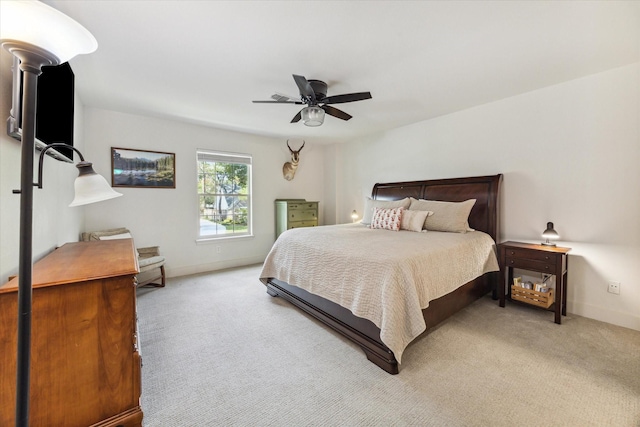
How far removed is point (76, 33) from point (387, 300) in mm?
1974

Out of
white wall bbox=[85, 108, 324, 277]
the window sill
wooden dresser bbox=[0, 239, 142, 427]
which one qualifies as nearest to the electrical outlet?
wooden dresser bbox=[0, 239, 142, 427]

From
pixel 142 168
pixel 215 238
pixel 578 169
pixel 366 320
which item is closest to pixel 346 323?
pixel 366 320

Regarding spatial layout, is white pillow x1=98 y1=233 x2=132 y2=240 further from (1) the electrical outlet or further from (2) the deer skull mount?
(1) the electrical outlet

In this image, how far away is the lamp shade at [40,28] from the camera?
70cm

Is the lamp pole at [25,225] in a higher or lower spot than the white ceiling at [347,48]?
lower

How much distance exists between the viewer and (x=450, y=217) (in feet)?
10.4

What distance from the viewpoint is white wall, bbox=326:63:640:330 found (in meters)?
2.43

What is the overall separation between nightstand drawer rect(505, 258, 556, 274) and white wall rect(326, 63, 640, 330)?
0.45 m

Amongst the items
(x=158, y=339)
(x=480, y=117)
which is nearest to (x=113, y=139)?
(x=158, y=339)

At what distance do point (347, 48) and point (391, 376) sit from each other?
250cm

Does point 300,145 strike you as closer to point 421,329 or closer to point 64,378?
point 421,329

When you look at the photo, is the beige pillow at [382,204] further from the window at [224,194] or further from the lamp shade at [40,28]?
the lamp shade at [40,28]

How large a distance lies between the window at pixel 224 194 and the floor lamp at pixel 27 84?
374 cm

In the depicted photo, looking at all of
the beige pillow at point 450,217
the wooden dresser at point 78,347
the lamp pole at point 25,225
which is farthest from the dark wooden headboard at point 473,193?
the lamp pole at point 25,225
